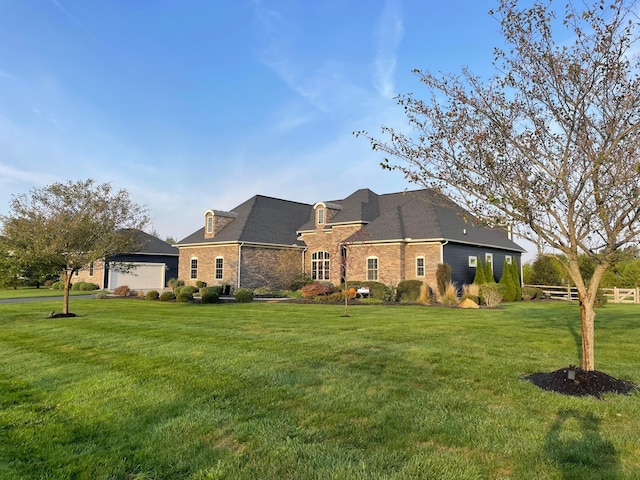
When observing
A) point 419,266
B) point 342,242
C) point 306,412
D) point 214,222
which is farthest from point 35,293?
point 306,412

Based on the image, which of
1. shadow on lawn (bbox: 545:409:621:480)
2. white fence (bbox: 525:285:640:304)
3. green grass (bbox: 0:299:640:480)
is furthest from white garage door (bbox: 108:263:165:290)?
shadow on lawn (bbox: 545:409:621:480)

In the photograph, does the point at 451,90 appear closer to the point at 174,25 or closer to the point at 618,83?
the point at 618,83

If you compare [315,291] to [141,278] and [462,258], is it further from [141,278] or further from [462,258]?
[141,278]

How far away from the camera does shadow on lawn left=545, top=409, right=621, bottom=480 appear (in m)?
3.14

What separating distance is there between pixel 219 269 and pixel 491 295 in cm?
1758

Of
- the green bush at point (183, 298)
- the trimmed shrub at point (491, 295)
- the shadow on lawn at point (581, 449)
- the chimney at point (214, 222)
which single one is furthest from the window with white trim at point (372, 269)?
the shadow on lawn at point (581, 449)

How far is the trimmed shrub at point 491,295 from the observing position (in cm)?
2003

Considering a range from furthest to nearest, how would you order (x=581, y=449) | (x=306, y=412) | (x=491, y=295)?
1. (x=491, y=295)
2. (x=306, y=412)
3. (x=581, y=449)

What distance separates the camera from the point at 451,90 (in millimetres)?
5965

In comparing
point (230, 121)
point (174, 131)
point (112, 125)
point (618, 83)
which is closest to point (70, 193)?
point (112, 125)

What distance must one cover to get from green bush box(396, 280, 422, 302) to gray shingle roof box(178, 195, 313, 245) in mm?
9788

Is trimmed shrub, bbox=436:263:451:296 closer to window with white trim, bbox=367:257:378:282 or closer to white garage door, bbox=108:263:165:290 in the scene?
window with white trim, bbox=367:257:378:282

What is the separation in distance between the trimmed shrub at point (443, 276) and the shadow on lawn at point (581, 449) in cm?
1828

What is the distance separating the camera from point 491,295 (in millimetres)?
20047
